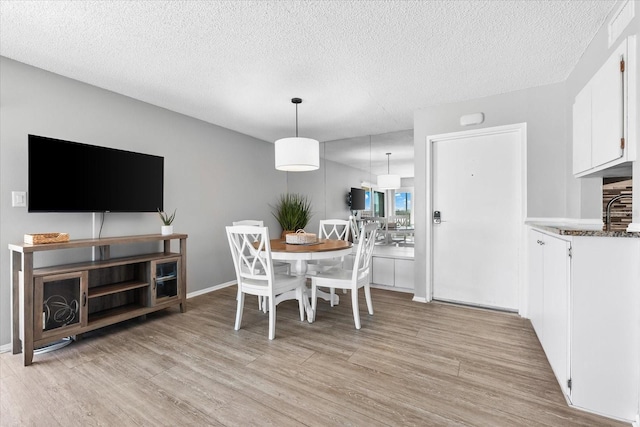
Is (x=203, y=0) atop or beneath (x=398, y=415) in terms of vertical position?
atop

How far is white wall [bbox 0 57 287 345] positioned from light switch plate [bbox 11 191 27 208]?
3 cm

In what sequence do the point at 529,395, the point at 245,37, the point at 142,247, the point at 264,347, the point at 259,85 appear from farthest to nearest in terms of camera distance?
the point at 142,247 < the point at 259,85 < the point at 264,347 < the point at 245,37 < the point at 529,395

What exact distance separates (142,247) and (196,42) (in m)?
2.30

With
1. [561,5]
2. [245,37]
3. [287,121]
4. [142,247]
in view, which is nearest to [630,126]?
[561,5]

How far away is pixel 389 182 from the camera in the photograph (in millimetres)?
4375

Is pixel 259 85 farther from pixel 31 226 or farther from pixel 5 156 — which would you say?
pixel 31 226

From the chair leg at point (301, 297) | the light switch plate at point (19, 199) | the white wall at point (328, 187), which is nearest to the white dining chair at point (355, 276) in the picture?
the chair leg at point (301, 297)

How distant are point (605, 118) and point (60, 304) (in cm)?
412

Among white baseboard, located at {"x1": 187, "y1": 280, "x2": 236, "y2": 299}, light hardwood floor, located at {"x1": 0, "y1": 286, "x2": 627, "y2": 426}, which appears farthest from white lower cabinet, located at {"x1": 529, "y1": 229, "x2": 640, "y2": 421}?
white baseboard, located at {"x1": 187, "y1": 280, "x2": 236, "y2": 299}

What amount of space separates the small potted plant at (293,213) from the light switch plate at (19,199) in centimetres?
328

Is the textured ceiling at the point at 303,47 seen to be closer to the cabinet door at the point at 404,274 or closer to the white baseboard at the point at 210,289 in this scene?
the cabinet door at the point at 404,274

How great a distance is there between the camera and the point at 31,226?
8.38ft

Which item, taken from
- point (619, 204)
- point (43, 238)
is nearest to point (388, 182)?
point (619, 204)

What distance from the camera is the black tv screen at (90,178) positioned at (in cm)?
243
